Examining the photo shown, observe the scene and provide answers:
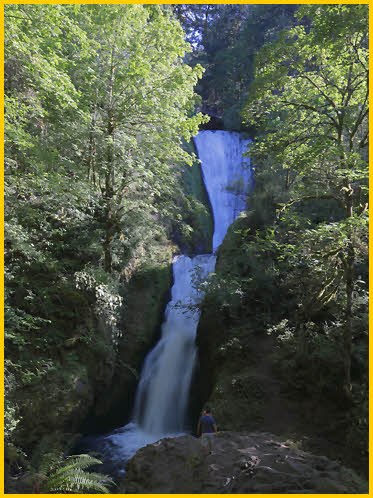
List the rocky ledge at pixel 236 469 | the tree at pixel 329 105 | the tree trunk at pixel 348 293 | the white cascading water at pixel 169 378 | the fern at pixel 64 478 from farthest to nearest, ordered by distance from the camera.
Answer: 1. the white cascading water at pixel 169 378
2. the tree trunk at pixel 348 293
3. the tree at pixel 329 105
4. the fern at pixel 64 478
5. the rocky ledge at pixel 236 469

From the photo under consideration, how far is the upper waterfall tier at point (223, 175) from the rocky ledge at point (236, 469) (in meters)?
14.8

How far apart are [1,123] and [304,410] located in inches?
371

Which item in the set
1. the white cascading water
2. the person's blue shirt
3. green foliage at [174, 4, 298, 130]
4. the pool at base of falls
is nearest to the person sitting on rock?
the person's blue shirt

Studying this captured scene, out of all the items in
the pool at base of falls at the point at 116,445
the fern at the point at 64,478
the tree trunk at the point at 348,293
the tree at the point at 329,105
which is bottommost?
the pool at base of falls at the point at 116,445

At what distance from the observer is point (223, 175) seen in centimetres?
2458

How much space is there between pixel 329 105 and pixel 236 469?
7922 millimetres

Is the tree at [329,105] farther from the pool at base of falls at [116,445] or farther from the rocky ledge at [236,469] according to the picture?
the pool at base of falls at [116,445]

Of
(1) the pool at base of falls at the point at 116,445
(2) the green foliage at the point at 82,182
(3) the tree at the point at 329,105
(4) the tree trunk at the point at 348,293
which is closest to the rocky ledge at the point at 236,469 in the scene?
(4) the tree trunk at the point at 348,293

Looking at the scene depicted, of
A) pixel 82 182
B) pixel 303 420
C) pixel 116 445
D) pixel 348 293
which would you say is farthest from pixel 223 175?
pixel 116 445

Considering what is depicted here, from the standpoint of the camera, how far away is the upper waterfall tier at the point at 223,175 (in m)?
22.5

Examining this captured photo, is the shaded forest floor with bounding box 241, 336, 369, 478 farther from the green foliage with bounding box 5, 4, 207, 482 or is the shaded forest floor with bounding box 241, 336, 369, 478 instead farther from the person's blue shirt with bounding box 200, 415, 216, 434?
the green foliage with bounding box 5, 4, 207, 482

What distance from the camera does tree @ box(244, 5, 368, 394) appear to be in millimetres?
6176

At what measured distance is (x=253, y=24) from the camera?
2691 cm

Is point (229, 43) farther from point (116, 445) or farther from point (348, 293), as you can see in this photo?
point (116, 445)
